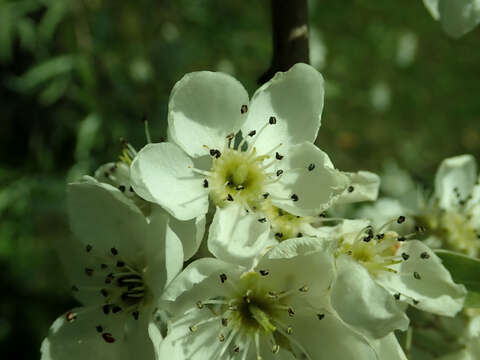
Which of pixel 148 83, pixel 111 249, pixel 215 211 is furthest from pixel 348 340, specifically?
pixel 148 83

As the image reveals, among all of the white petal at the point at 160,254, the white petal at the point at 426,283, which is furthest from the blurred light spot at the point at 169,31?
the white petal at the point at 426,283

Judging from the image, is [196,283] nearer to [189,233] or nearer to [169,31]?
[189,233]

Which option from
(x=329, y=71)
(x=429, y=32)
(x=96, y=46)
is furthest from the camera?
(x=429, y=32)

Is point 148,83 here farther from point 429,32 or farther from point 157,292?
point 429,32

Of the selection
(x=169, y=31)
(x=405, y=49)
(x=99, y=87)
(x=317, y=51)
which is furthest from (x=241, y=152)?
(x=405, y=49)

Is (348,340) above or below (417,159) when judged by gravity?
above

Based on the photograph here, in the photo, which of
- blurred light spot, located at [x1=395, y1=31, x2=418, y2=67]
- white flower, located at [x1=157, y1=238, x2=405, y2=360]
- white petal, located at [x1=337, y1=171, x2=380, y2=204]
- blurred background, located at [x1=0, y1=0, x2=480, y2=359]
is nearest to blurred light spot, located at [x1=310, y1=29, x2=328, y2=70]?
blurred background, located at [x1=0, y1=0, x2=480, y2=359]
